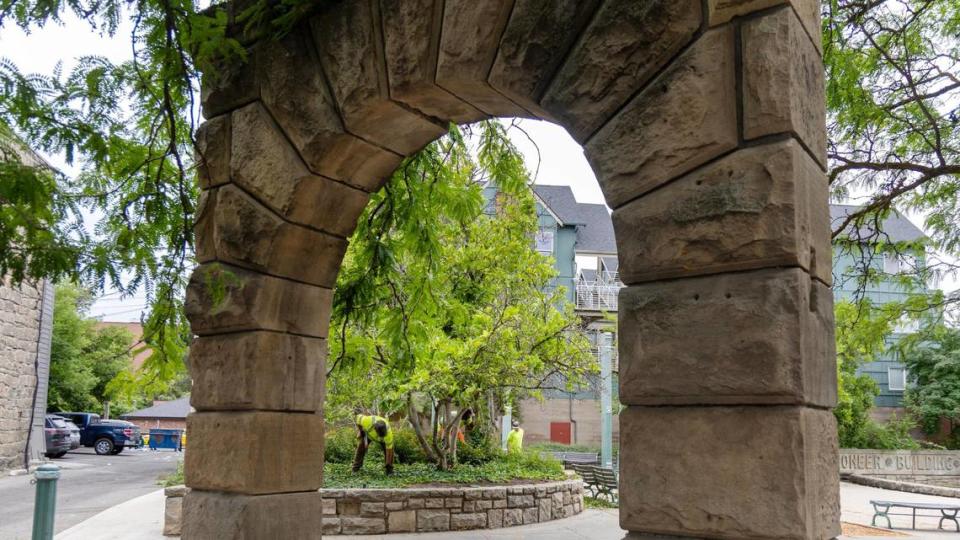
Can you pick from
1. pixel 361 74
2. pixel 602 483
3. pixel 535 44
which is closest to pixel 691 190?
pixel 535 44

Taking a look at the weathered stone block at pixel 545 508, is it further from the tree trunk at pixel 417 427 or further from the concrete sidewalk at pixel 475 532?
the tree trunk at pixel 417 427

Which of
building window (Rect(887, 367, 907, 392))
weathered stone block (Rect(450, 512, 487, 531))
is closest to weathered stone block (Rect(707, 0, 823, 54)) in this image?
weathered stone block (Rect(450, 512, 487, 531))

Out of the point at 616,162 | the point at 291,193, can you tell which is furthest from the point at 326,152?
the point at 616,162

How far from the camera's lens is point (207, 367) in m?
4.16

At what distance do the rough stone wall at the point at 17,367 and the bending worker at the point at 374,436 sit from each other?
9929mm

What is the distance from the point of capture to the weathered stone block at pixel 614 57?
8.48ft

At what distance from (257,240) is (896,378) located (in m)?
39.1

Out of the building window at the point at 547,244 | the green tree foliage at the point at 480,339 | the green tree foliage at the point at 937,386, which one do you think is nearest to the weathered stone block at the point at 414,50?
the green tree foliage at the point at 480,339

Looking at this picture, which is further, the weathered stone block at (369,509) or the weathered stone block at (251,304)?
the weathered stone block at (369,509)

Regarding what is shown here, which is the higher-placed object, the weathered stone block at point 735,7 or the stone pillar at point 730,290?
the weathered stone block at point 735,7

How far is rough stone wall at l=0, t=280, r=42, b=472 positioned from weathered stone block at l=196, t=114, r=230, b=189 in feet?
54.5

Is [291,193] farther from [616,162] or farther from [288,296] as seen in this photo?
[616,162]

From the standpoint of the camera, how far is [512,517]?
40.4 ft

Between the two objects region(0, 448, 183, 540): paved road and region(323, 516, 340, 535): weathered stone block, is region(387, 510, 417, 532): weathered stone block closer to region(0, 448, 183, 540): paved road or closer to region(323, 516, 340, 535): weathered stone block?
region(323, 516, 340, 535): weathered stone block
